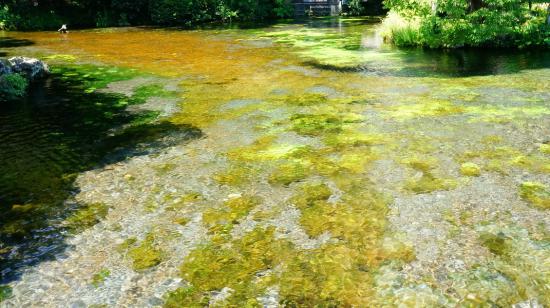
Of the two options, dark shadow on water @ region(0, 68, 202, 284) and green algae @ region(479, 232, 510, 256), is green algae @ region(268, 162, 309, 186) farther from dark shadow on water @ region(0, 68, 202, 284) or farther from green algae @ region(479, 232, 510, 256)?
green algae @ region(479, 232, 510, 256)

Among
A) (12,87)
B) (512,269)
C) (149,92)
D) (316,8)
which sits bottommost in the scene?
(512,269)

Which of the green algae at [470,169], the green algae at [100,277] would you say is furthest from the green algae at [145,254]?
the green algae at [470,169]

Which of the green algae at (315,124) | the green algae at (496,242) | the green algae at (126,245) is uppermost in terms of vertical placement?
the green algae at (315,124)

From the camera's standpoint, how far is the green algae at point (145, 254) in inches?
199

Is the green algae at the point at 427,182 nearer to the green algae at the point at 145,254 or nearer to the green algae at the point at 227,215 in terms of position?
the green algae at the point at 227,215

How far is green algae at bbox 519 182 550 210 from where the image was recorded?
6109 mm

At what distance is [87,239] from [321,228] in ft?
9.22

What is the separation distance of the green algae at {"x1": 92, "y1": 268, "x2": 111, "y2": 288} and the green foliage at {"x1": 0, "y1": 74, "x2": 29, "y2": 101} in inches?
369

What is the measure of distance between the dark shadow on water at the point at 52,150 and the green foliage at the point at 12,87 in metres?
0.34

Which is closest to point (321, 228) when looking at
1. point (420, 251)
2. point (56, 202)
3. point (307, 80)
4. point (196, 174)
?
point (420, 251)

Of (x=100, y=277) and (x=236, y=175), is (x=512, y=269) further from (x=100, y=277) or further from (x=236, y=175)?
(x=100, y=277)

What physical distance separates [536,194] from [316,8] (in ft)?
98.4

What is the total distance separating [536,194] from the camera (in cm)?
637

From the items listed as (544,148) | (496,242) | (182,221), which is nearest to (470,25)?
(544,148)
